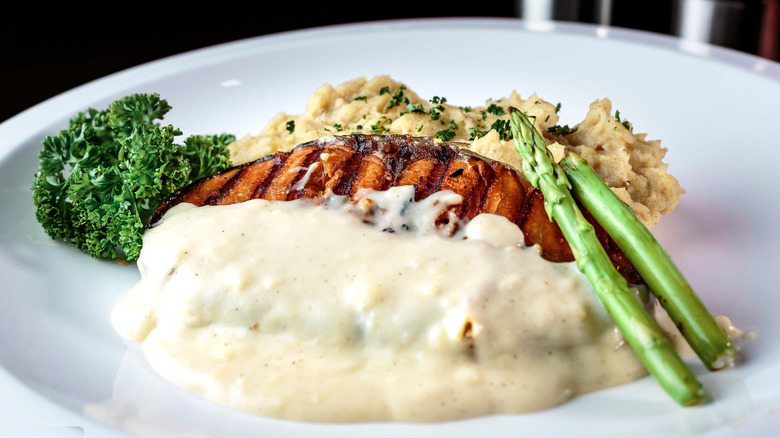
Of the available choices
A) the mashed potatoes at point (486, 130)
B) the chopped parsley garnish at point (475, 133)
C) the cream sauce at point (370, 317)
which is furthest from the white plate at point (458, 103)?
the chopped parsley garnish at point (475, 133)

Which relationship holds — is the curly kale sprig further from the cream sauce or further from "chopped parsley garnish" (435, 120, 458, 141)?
"chopped parsley garnish" (435, 120, 458, 141)

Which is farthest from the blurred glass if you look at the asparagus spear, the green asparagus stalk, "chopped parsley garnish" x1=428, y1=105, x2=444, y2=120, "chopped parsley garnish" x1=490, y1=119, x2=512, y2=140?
the green asparagus stalk

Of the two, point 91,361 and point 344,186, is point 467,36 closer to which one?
point 344,186

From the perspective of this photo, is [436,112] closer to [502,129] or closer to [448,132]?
[448,132]

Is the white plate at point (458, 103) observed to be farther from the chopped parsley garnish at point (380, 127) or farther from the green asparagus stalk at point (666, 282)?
the chopped parsley garnish at point (380, 127)

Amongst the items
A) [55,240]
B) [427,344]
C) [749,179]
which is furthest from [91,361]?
[749,179]

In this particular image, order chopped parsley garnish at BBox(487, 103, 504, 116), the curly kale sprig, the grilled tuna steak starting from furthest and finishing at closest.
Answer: chopped parsley garnish at BBox(487, 103, 504, 116)
the curly kale sprig
the grilled tuna steak
